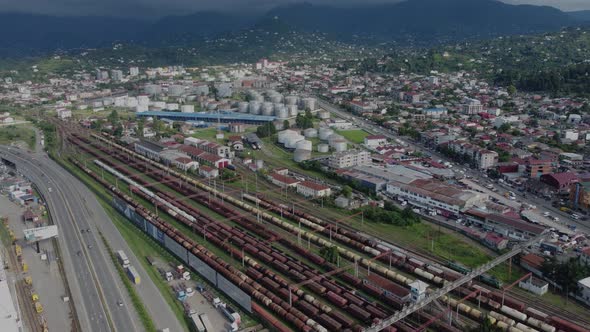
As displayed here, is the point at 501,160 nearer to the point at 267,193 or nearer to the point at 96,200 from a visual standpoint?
the point at 267,193

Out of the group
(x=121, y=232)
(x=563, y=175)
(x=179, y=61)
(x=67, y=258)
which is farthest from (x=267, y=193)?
(x=179, y=61)

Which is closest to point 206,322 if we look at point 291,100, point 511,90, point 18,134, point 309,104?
point 18,134

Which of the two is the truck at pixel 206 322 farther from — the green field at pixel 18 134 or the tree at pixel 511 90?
the tree at pixel 511 90

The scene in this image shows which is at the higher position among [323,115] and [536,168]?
[536,168]

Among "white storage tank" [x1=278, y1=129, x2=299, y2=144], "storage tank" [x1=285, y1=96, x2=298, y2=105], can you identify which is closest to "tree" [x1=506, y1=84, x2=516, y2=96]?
"storage tank" [x1=285, y1=96, x2=298, y2=105]

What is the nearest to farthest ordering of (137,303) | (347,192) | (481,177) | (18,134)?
1. (137,303)
2. (347,192)
3. (481,177)
4. (18,134)

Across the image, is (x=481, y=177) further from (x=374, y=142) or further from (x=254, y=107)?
(x=254, y=107)
